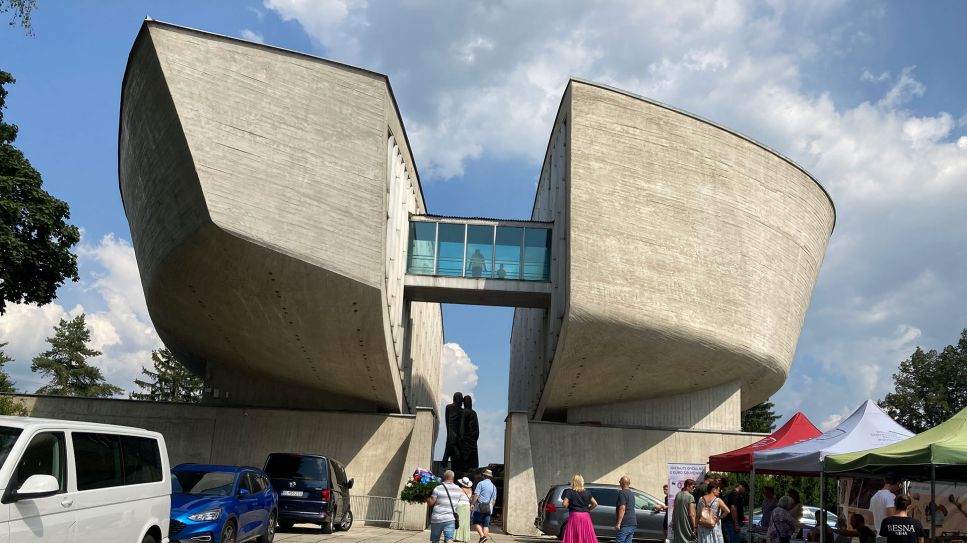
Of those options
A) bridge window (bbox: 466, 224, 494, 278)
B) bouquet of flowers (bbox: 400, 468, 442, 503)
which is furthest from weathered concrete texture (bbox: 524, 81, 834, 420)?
bouquet of flowers (bbox: 400, 468, 442, 503)

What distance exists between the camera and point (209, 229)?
19953 mm

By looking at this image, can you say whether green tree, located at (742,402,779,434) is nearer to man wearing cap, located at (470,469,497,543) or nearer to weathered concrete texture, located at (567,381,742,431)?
weathered concrete texture, located at (567,381,742,431)

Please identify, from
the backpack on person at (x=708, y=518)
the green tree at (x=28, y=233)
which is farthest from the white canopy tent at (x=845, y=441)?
the green tree at (x=28, y=233)

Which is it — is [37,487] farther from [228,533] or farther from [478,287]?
[478,287]

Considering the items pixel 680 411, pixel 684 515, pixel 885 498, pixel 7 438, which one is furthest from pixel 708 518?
pixel 680 411

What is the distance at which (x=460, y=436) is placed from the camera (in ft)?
94.6

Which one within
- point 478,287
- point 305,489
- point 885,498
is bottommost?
point 305,489

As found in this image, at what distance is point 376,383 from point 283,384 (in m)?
4.70

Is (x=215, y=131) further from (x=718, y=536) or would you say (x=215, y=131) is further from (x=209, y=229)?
(x=718, y=536)

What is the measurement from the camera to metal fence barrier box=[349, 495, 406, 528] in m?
24.1

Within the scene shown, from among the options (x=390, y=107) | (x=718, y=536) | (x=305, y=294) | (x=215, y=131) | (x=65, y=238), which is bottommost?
(x=718, y=536)

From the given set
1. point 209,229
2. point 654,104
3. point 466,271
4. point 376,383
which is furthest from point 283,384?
point 654,104

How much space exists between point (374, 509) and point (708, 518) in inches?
633

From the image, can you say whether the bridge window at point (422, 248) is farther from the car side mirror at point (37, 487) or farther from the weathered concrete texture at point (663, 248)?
the car side mirror at point (37, 487)
